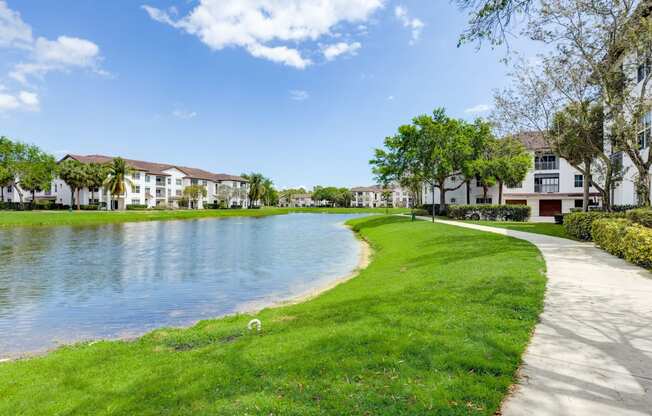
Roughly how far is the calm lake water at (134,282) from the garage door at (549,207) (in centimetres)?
3755

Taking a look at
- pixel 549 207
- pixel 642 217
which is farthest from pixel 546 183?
pixel 642 217

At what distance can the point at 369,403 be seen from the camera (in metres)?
3.99

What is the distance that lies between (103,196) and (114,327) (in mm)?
78166

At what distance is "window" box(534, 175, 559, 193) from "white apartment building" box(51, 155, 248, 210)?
7351 cm

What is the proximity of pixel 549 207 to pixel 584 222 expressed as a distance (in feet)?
125

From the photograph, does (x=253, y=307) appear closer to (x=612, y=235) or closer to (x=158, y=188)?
(x=612, y=235)

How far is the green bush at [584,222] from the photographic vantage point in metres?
18.0

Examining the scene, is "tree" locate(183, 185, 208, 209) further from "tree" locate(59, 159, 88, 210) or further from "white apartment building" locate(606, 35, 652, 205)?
"white apartment building" locate(606, 35, 652, 205)

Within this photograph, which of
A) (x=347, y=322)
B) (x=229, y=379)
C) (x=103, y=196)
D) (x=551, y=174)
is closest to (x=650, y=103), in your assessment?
(x=347, y=322)

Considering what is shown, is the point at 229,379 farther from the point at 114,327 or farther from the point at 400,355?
the point at 114,327

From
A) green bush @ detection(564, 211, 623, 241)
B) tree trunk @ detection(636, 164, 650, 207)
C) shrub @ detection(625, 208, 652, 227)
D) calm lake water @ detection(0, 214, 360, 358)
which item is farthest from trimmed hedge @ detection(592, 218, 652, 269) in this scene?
calm lake water @ detection(0, 214, 360, 358)

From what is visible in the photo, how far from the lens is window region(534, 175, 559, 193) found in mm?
52438

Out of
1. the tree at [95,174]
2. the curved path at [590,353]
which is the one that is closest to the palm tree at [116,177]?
the tree at [95,174]

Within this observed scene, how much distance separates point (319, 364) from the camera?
5.10 m
